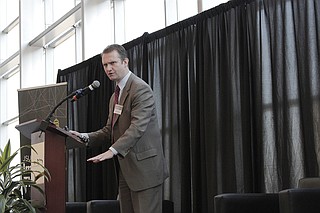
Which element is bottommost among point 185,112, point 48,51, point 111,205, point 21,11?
point 111,205

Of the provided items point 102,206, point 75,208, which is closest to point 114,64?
point 102,206

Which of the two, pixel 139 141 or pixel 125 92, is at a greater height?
pixel 125 92

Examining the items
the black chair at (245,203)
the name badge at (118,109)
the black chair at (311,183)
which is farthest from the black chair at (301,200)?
the name badge at (118,109)

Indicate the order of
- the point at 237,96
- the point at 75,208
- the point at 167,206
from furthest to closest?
the point at 75,208, the point at 167,206, the point at 237,96

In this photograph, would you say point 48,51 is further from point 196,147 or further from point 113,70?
point 113,70

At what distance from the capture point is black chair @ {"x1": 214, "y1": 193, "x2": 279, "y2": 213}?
3.81 metres

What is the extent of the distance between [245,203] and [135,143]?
747mm

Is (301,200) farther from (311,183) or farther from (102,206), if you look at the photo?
(102,206)

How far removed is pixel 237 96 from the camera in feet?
16.0

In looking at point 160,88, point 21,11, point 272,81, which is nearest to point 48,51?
point 21,11

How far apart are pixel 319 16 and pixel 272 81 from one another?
1.89ft

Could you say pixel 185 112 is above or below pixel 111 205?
above

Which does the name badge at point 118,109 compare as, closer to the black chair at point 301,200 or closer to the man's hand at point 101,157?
the man's hand at point 101,157

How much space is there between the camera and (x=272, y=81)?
457 cm
